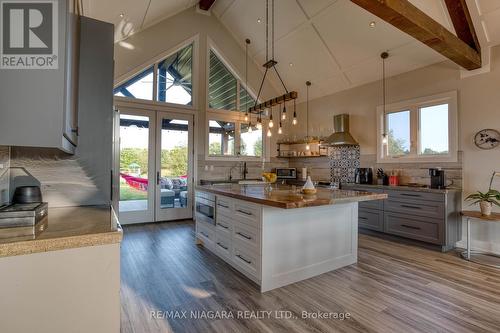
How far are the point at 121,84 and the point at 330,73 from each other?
432 centimetres

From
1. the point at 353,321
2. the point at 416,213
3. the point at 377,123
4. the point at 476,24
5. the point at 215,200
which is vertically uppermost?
the point at 476,24

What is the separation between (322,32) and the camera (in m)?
4.87

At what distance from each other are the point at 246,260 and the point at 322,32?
4399mm

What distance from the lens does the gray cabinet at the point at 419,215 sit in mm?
3693

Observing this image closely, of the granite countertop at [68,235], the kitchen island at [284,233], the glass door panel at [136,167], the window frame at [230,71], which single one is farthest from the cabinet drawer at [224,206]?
the window frame at [230,71]

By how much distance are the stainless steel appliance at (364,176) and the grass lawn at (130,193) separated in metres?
4.29

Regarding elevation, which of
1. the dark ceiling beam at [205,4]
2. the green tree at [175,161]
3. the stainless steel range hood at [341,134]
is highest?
the dark ceiling beam at [205,4]

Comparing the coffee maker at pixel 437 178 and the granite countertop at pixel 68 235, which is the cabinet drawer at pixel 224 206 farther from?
the coffee maker at pixel 437 178

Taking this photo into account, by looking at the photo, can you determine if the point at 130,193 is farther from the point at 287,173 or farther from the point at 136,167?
the point at 287,173

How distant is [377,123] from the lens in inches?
198

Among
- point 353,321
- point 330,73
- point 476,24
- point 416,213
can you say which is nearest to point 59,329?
point 353,321

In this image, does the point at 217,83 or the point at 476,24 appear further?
the point at 217,83

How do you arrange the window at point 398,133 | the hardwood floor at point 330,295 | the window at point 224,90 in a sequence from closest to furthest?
1. the hardwood floor at point 330,295
2. the window at point 398,133
3. the window at point 224,90

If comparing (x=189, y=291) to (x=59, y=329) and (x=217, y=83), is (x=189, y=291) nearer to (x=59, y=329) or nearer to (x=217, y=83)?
(x=59, y=329)
